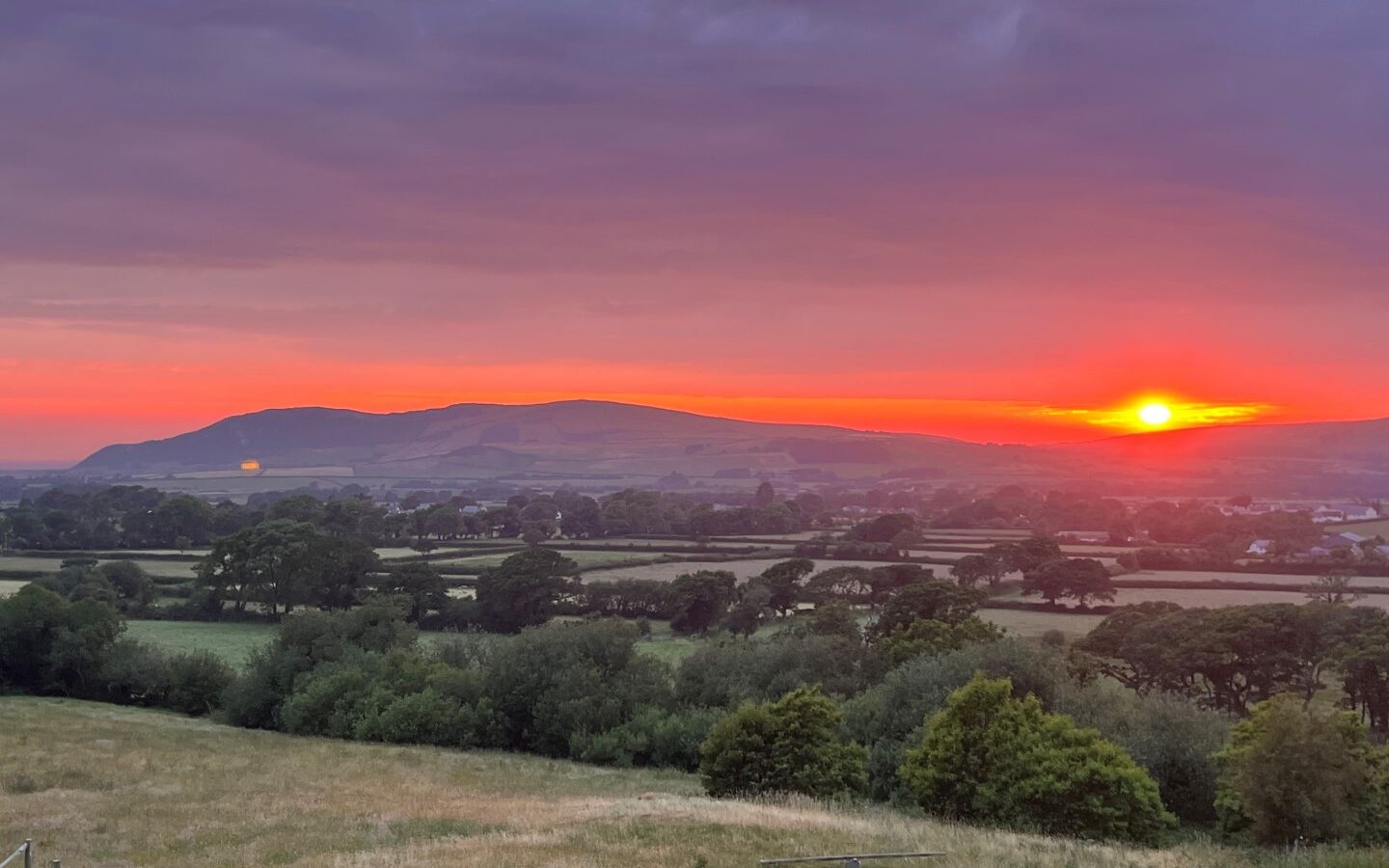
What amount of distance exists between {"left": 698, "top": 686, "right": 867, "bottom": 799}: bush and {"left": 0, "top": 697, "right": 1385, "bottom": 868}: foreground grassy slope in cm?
169

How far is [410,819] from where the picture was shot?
25.9 m

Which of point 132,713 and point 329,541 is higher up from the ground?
point 329,541

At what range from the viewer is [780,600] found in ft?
301

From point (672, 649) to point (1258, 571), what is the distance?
194ft

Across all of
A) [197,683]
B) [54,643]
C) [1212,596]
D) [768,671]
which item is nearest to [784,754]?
[768,671]

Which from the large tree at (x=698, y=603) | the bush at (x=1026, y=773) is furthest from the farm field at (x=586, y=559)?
the bush at (x=1026, y=773)

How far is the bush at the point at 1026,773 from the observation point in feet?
96.5

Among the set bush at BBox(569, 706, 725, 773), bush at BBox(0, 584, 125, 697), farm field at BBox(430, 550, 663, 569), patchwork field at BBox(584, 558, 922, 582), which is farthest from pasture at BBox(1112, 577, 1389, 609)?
bush at BBox(0, 584, 125, 697)

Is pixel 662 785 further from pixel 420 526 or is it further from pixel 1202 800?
pixel 420 526

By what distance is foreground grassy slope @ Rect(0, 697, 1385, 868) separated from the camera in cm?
2033

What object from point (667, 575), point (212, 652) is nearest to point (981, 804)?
point (212, 652)

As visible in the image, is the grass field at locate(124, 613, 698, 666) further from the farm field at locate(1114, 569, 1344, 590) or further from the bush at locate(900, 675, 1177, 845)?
the farm field at locate(1114, 569, 1344, 590)

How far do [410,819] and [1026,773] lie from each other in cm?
1661

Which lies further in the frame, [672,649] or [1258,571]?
[1258,571]
